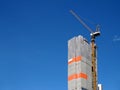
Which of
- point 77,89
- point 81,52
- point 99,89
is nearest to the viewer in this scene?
point 77,89

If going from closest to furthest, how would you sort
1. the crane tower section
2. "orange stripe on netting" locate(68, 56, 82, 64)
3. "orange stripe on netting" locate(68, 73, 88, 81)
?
1. the crane tower section
2. "orange stripe on netting" locate(68, 73, 88, 81)
3. "orange stripe on netting" locate(68, 56, 82, 64)

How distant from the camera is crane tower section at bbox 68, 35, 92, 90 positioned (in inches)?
5433

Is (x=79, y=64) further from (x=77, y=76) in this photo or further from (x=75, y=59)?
(x=77, y=76)

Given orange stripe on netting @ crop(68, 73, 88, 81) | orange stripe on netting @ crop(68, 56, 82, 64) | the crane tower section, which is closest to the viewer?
the crane tower section

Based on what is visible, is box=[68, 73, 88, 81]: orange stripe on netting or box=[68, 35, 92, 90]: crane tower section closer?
box=[68, 35, 92, 90]: crane tower section

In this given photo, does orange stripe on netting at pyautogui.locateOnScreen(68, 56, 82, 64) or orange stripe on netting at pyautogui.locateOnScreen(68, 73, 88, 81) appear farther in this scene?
orange stripe on netting at pyautogui.locateOnScreen(68, 56, 82, 64)

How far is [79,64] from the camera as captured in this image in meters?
140

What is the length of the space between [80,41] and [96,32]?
42.0m

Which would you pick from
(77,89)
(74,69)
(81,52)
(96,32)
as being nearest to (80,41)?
(81,52)

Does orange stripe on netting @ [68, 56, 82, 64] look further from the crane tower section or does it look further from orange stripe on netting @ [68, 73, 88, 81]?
orange stripe on netting @ [68, 73, 88, 81]

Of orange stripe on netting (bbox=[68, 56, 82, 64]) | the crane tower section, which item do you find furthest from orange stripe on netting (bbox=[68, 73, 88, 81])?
orange stripe on netting (bbox=[68, 56, 82, 64])

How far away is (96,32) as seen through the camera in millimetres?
187750

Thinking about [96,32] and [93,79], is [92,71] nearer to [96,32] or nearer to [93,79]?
[93,79]

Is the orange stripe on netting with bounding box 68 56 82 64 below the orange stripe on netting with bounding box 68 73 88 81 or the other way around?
the other way around
